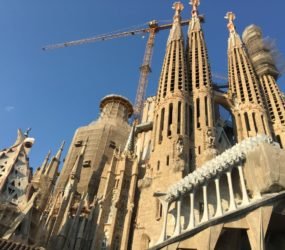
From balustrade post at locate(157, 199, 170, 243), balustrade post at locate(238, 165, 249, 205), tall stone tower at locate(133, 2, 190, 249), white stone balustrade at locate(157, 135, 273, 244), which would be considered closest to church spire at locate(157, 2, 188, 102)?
tall stone tower at locate(133, 2, 190, 249)

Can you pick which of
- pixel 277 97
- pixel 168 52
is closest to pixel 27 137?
pixel 168 52

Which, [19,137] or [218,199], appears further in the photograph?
[19,137]

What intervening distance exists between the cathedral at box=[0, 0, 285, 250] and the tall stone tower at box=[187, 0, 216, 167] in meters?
0.10

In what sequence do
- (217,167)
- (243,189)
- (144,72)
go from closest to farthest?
1. (243,189)
2. (217,167)
3. (144,72)

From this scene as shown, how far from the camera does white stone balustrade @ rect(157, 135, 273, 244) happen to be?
16.8m

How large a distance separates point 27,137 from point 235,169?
449 inches

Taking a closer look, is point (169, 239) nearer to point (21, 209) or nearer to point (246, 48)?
point (21, 209)

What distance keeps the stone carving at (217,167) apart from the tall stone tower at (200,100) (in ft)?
16.9

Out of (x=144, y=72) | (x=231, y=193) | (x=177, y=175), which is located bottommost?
(x=231, y=193)

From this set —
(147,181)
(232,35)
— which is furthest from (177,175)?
(232,35)

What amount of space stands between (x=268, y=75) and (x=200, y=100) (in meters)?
12.3

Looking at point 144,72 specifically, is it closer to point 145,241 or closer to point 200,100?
point 200,100

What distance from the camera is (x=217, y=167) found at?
18078 millimetres

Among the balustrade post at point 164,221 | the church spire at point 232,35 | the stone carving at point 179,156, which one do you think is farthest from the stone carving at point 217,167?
the church spire at point 232,35
